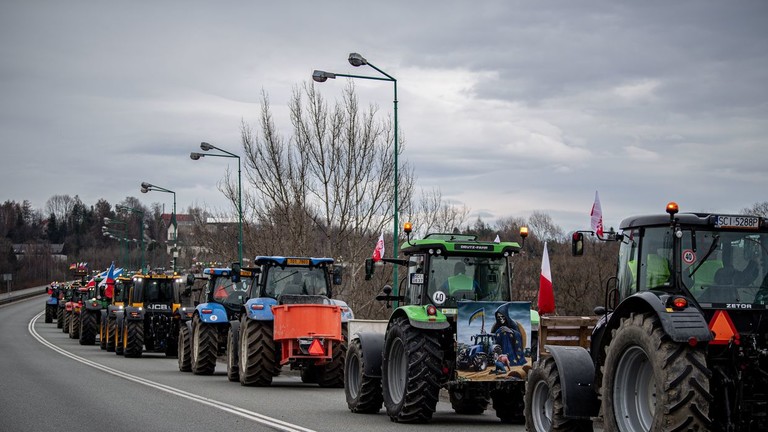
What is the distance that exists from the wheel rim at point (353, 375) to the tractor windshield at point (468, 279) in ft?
6.87

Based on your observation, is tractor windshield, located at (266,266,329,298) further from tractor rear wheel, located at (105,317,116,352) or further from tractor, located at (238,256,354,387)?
tractor rear wheel, located at (105,317,116,352)

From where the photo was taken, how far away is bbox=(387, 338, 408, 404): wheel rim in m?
15.4

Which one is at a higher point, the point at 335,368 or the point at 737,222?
the point at 737,222

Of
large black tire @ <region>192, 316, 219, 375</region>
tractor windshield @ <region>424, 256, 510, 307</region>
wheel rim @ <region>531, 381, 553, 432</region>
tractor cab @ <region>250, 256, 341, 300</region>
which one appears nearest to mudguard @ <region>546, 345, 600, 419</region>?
wheel rim @ <region>531, 381, 553, 432</region>

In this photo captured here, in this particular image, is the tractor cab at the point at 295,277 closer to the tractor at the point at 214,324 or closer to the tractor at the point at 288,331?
the tractor at the point at 288,331

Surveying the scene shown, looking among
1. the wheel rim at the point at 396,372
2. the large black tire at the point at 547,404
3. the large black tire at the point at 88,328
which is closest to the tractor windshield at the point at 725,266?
the large black tire at the point at 547,404

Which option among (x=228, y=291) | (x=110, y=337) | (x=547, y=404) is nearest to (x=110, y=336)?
(x=110, y=337)

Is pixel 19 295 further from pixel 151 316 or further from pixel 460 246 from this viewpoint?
pixel 460 246

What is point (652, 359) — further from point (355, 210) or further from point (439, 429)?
point (355, 210)

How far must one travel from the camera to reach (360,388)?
53.8ft

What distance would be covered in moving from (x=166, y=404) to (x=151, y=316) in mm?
18334

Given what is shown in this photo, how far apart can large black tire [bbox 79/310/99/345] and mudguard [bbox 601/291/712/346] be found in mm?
38423

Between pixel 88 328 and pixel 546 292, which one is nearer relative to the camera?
pixel 546 292

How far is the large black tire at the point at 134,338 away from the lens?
3481cm
